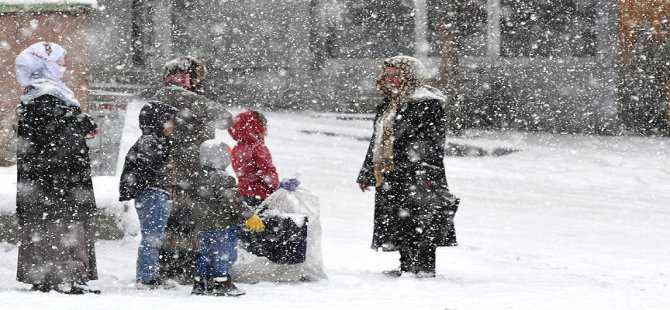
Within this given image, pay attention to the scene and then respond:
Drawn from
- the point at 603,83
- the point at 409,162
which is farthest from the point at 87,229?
the point at 603,83

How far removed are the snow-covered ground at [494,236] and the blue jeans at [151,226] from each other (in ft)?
0.51

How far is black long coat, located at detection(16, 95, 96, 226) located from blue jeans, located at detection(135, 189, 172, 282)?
Result: 1.24 ft

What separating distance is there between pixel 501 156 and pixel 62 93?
938 cm

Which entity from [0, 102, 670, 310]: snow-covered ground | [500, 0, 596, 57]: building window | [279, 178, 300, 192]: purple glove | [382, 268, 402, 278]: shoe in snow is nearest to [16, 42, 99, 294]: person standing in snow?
[0, 102, 670, 310]: snow-covered ground

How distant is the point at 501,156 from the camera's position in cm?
1532

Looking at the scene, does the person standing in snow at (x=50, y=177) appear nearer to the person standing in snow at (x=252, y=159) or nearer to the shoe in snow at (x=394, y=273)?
the person standing in snow at (x=252, y=159)

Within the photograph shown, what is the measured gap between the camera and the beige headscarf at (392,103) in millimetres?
7754

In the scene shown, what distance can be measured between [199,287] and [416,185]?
1702 millimetres

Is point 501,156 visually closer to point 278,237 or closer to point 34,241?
point 278,237

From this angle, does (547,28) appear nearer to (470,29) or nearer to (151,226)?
(470,29)

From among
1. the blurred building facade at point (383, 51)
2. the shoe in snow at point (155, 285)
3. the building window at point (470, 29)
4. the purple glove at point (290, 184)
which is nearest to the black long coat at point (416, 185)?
the purple glove at point (290, 184)

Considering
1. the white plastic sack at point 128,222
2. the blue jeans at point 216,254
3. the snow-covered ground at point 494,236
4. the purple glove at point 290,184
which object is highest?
the purple glove at point 290,184

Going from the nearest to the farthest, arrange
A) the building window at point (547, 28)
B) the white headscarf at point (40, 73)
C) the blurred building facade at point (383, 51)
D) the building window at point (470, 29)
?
1. the white headscarf at point (40, 73)
2. the blurred building facade at point (383, 51)
3. the building window at point (547, 28)
4. the building window at point (470, 29)

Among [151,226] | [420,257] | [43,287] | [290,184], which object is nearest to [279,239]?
[290,184]
